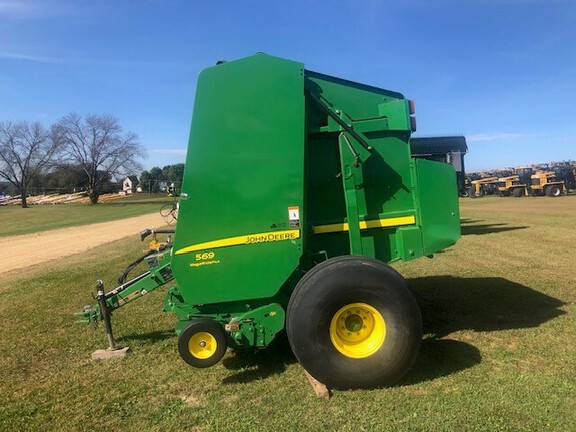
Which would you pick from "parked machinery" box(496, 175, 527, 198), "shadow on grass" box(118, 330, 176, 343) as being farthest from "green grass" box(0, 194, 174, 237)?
"parked machinery" box(496, 175, 527, 198)

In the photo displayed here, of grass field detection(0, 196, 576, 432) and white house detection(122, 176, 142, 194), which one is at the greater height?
white house detection(122, 176, 142, 194)

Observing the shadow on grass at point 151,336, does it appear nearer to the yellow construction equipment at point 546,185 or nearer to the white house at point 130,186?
the yellow construction equipment at point 546,185

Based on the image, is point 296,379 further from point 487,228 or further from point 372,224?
point 487,228

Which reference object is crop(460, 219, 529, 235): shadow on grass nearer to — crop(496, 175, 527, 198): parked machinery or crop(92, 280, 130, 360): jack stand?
crop(92, 280, 130, 360): jack stand

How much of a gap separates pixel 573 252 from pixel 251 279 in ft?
28.7

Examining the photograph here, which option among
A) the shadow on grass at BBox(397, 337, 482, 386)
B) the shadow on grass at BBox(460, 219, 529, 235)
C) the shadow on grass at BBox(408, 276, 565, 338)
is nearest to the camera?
the shadow on grass at BBox(397, 337, 482, 386)

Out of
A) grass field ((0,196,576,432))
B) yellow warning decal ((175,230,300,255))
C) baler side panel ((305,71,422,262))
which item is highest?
baler side panel ((305,71,422,262))

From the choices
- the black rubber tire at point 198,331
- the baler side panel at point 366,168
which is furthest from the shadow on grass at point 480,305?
the black rubber tire at point 198,331

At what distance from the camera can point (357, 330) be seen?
3.95m

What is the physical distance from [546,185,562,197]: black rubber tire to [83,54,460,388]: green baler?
1634 inches

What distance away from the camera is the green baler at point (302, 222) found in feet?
12.3

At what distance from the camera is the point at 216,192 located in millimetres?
4012

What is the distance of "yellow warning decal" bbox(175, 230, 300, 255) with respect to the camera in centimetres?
400

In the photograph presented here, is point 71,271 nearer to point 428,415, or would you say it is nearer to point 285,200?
point 285,200
